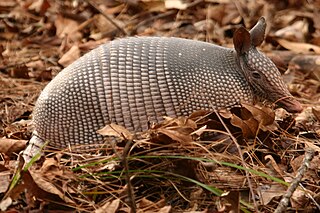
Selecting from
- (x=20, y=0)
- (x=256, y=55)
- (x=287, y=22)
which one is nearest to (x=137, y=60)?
(x=256, y=55)

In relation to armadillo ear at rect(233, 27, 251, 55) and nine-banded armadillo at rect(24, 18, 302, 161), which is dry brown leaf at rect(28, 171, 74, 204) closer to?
nine-banded armadillo at rect(24, 18, 302, 161)

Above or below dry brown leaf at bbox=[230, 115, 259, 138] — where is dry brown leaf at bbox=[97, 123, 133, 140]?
above

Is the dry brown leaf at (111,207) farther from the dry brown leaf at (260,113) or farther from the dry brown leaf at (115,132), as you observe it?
the dry brown leaf at (260,113)

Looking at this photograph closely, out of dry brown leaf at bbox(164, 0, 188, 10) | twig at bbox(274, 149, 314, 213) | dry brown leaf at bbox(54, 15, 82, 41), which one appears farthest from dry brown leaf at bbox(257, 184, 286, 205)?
dry brown leaf at bbox(164, 0, 188, 10)

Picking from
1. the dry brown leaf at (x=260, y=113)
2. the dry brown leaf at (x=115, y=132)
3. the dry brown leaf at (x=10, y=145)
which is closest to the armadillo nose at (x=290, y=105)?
the dry brown leaf at (x=260, y=113)

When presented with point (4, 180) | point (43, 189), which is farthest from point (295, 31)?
point (43, 189)

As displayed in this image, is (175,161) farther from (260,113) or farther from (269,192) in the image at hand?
(260,113)

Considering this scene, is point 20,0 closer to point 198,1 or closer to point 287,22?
point 198,1
